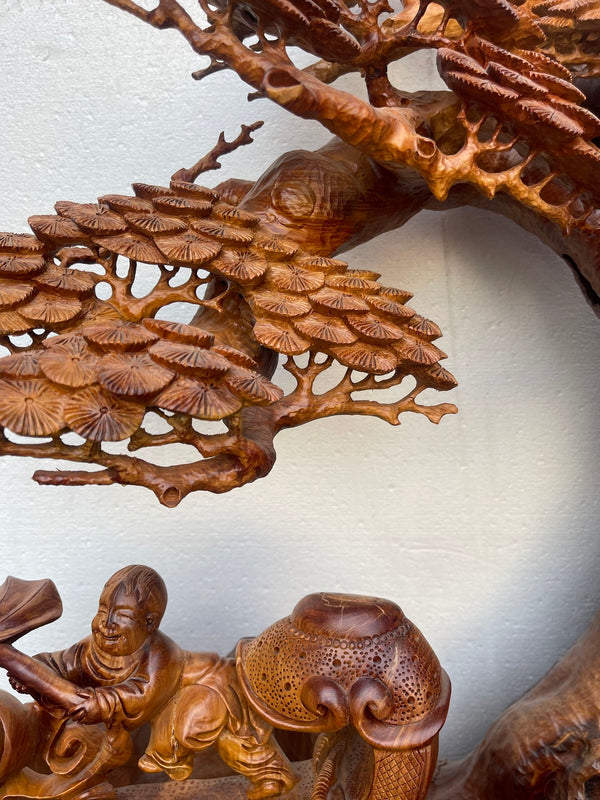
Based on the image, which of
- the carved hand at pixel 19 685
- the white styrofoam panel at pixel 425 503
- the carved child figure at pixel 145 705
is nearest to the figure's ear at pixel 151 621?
the carved child figure at pixel 145 705

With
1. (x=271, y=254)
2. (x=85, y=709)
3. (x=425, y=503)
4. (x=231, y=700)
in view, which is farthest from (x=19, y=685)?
(x=425, y=503)

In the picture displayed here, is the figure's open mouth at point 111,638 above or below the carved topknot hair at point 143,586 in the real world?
below

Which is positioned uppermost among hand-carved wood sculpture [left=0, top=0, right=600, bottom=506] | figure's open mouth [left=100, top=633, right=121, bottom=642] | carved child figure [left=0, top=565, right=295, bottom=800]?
hand-carved wood sculpture [left=0, top=0, right=600, bottom=506]

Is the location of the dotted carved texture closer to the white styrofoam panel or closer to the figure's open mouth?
the figure's open mouth

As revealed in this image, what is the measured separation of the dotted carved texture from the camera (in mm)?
580

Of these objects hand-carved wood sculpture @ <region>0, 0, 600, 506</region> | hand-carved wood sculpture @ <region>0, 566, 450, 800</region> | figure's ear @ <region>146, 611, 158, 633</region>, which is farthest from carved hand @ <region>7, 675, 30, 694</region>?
hand-carved wood sculpture @ <region>0, 0, 600, 506</region>

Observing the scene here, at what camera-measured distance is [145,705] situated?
23.3 inches

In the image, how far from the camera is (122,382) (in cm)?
44

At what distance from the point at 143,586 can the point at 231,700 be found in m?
0.12

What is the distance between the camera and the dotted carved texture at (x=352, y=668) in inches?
22.8

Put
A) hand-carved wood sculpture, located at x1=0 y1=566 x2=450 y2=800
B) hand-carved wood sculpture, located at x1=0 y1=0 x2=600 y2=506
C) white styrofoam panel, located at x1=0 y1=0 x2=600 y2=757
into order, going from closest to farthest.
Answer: hand-carved wood sculpture, located at x1=0 y1=0 x2=600 y2=506 → hand-carved wood sculpture, located at x1=0 y1=566 x2=450 y2=800 → white styrofoam panel, located at x1=0 y1=0 x2=600 y2=757

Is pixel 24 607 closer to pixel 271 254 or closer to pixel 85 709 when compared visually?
pixel 85 709

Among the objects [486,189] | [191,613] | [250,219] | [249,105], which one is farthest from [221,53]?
[191,613]

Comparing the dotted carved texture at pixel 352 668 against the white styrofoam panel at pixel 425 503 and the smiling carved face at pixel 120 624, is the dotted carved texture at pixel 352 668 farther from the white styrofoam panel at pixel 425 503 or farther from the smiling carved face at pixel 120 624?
the white styrofoam panel at pixel 425 503
